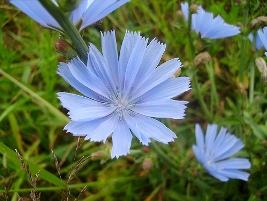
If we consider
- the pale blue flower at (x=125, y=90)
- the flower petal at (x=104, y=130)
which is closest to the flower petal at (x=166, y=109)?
the pale blue flower at (x=125, y=90)

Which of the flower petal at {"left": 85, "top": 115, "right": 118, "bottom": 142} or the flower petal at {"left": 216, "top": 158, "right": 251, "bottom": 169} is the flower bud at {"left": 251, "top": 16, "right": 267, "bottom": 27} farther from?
the flower petal at {"left": 85, "top": 115, "right": 118, "bottom": 142}

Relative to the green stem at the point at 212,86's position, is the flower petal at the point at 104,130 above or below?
below

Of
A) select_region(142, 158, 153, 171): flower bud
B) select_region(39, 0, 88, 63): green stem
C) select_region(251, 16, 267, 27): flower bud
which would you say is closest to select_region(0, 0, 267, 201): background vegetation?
select_region(142, 158, 153, 171): flower bud

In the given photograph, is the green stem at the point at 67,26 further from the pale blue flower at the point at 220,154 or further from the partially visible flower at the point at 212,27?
the pale blue flower at the point at 220,154

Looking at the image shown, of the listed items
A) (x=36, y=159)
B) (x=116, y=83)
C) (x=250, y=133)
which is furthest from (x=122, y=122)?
(x=36, y=159)

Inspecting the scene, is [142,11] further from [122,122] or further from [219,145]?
[122,122]

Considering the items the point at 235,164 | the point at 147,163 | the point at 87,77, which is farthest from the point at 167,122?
the point at 87,77

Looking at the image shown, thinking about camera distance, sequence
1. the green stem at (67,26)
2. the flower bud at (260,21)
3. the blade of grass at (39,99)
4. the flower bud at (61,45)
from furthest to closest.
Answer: the blade of grass at (39,99) < the flower bud at (260,21) < the flower bud at (61,45) < the green stem at (67,26)

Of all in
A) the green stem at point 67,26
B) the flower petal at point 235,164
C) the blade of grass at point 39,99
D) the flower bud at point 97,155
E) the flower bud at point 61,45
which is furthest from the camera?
the blade of grass at point 39,99
